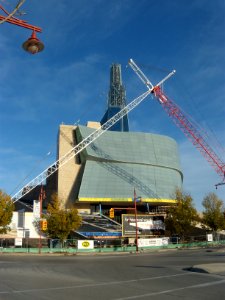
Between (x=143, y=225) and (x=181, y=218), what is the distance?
9.12m

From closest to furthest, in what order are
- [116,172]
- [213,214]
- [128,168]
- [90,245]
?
[90,245], [213,214], [116,172], [128,168]

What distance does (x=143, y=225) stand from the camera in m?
70.8

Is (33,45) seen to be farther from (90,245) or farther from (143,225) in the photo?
(143,225)

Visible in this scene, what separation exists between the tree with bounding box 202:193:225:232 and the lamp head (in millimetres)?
77841

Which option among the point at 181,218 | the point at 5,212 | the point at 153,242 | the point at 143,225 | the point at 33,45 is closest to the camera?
the point at 33,45

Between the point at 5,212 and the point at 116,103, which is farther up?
the point at 116,103

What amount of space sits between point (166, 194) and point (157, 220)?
49704 millimetres

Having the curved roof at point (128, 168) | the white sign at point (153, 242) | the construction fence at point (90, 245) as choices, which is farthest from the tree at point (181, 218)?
the curved roof at point (128, 168)

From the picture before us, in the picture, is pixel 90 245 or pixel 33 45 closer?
pixel 33 45

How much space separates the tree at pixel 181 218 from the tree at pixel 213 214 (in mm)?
6676

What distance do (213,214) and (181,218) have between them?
452 inches

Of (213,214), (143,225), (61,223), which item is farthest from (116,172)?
(61,223)

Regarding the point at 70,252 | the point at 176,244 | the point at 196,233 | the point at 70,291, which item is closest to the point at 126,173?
the point at 196,233

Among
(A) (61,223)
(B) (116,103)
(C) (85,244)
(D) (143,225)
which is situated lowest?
(C) (85,244)
